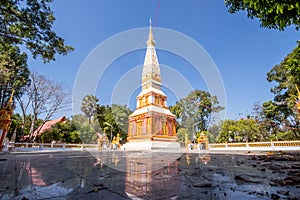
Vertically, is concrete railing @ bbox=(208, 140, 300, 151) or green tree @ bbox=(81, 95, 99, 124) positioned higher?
green tree @ bbox=(81, 95, 99, 124)

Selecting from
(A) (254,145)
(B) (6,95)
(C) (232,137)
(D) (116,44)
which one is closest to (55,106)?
(B) (6,95)

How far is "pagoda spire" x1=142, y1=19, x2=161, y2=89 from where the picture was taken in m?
22.2

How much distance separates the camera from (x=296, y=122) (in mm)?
18906

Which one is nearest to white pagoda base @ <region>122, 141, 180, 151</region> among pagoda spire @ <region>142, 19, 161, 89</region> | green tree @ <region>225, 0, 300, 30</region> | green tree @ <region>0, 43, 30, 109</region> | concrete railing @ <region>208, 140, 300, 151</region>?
concrete railing @ <region>208, 140, 300, 151</region>

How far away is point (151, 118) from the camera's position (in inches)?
706

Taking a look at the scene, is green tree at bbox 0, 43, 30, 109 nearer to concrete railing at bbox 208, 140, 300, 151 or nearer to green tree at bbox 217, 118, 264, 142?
concrete railing at bbox 208, 140, 300, 151

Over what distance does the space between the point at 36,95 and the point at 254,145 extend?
25.2 meters

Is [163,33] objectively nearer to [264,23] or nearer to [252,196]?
[264,23]

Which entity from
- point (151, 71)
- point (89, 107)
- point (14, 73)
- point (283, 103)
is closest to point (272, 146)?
point (283, 103)

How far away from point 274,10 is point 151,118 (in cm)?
1527

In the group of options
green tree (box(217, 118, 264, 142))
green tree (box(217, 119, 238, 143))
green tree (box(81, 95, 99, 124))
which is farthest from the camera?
green tree (box(217, 119, 238, 143))

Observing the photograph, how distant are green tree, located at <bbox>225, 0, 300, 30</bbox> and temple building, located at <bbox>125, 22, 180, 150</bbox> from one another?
13.9m

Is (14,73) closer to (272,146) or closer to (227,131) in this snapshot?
(272,146)

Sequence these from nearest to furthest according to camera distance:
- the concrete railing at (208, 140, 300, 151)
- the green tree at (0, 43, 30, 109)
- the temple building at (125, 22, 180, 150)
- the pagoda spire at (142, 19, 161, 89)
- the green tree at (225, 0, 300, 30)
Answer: the green tree at (225, 0, 300, 30) → the concrete railing at (208, 140, 300, 151) → the green tree at (0, 43, 30, 109) → the temple building at (125, 22, 180, 150) → the pagoda spire at (142, 19, 161, 89)
